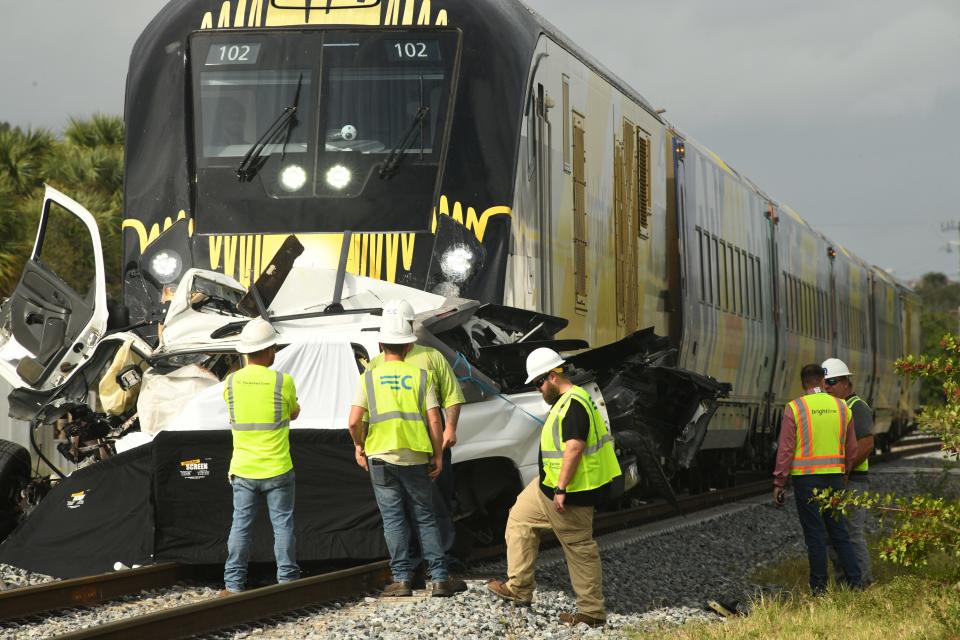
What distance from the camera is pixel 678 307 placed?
16.2 metres

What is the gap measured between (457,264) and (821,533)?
3.21 metres

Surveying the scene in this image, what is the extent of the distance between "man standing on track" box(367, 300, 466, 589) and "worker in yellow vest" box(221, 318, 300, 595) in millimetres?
652

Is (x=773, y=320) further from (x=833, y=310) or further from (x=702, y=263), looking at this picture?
(x=833, y=310)

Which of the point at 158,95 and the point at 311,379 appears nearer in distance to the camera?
the point at 311,379

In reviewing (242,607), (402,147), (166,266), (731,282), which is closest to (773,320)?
(731,282)

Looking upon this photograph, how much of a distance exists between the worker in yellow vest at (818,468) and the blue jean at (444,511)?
6.96 feet

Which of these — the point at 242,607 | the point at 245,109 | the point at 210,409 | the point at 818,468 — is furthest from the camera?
the point at 245,109

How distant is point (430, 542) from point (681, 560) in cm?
348

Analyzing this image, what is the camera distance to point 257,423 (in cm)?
885

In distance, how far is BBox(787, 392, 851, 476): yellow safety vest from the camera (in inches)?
382

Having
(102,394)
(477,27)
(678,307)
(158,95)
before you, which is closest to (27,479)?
(102,394)

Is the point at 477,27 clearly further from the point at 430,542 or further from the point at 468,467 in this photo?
the point at 430,542

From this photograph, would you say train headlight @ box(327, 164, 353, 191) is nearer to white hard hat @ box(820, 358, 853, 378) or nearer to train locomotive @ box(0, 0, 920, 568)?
train locomotive @ box(0, 0, 920, 568)

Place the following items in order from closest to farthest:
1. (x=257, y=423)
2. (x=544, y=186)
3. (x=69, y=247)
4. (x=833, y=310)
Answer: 1. (x=257, y=423)
2. (x=544, y=186)
3. (x=833, y=310)
4. (x=69, y=247)
